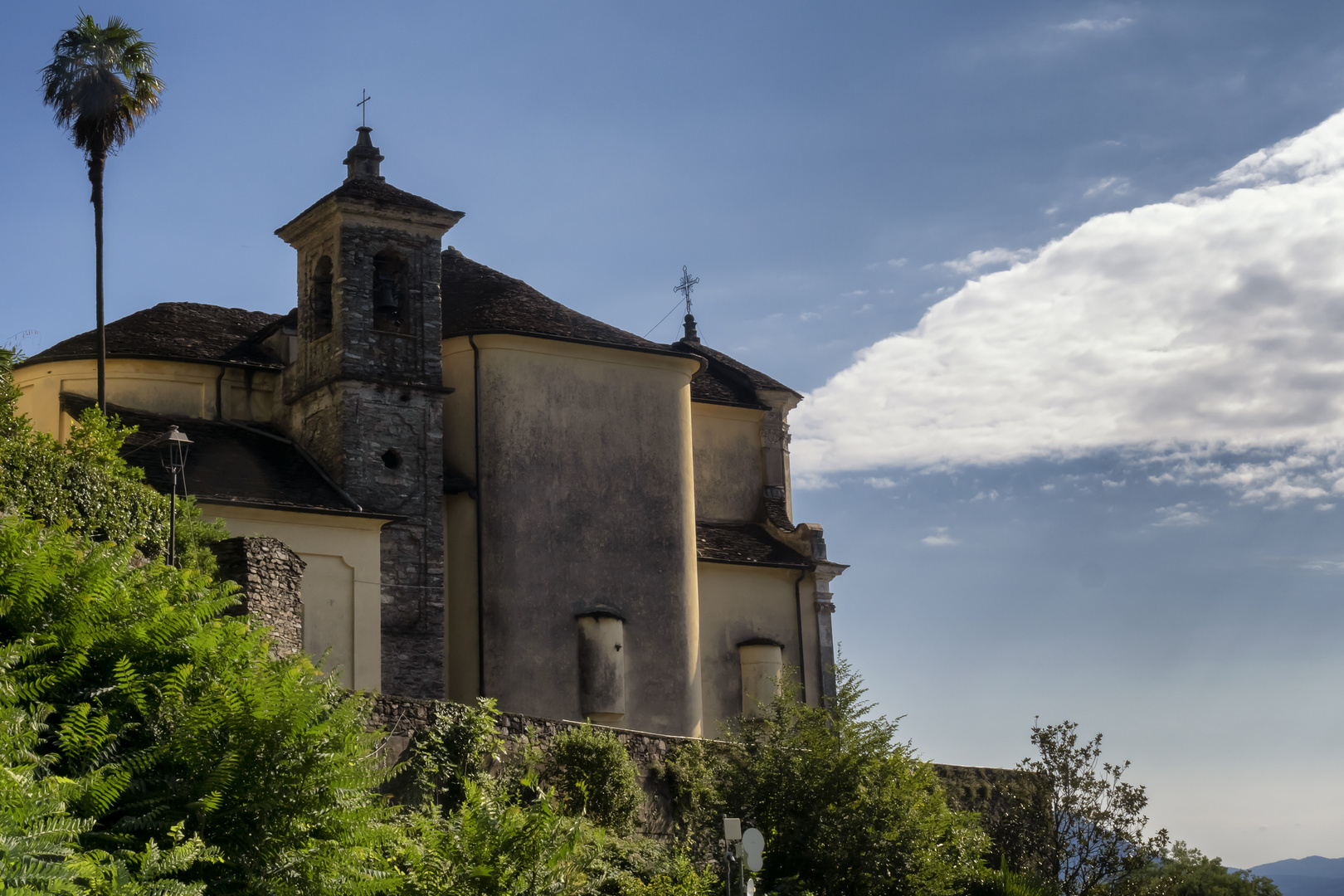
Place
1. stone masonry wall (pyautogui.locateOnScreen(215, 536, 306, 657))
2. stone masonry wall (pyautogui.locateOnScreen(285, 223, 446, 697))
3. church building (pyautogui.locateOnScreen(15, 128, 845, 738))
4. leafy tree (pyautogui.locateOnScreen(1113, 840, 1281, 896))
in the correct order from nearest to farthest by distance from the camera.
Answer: stone masonry wall (pyautogui.locateOnScreen(215, 536, 306, 657)) → church building (pyautogui.locateOnScreen(15, 128, 845, 738)) → stone masonry wall (pyautogui.locateOnScreen(285, 223, 446, 697)) → leafy tree (pyautogui.locateOnScreen(1113, 840, 1281, 896))

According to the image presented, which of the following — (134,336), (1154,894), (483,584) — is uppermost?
(134,336)

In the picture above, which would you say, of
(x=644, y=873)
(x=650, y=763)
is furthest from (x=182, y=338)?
(x=644, y=873)

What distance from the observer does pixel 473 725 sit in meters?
20.2

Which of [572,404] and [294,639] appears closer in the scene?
[294,639]

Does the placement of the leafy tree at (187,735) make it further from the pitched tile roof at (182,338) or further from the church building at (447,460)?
the pitched tile roof at (182,338)

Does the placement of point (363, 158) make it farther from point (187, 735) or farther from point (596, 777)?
point (187, 735)

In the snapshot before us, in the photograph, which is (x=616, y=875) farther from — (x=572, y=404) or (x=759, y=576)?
(x=759, y=576)

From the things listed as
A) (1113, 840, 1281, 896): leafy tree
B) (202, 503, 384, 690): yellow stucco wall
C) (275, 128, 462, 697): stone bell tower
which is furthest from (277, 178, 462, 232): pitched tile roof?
(1113, 840, 1281, 896): leafy tree

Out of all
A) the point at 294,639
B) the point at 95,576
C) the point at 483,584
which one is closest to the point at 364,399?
the point at 483,584

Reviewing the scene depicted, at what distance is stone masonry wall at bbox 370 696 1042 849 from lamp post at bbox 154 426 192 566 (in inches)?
163

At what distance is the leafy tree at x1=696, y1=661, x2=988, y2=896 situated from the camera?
21656 millimetres

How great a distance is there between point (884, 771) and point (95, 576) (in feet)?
45.9

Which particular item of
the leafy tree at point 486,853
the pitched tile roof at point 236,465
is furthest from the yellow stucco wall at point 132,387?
the leafy tree at point 486,853

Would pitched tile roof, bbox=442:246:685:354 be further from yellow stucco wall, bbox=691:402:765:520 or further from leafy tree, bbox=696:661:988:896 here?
leafy tree, bbox=696:661:988:896
